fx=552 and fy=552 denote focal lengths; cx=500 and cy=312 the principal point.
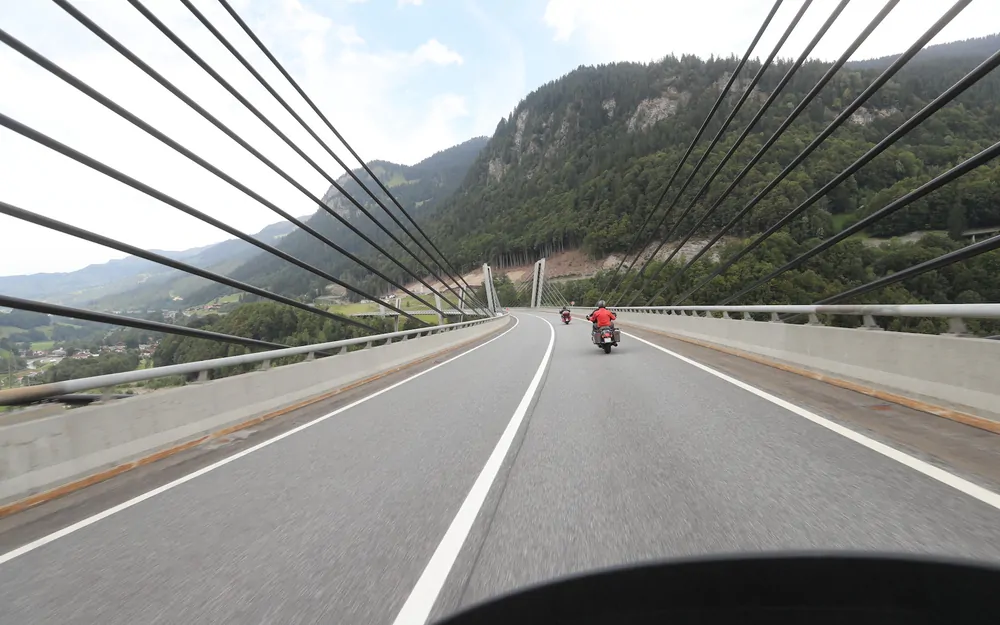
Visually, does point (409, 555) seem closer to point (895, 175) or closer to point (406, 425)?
point (406, 425)

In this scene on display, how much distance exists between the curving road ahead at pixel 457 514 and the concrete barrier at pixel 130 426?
57cm

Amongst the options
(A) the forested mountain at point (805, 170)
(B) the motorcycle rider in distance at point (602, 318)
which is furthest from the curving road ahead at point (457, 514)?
(A) the forested mountain at point (805, 170)

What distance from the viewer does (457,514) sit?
3773 millimetres

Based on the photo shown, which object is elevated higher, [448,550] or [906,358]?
[906,358]

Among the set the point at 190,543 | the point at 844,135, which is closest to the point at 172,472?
the point at 190,543

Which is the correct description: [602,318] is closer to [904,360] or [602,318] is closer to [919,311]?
[904,360]

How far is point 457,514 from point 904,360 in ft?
21.2

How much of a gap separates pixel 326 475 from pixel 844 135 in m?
111

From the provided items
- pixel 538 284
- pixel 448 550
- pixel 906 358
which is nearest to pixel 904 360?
pixel 906 358

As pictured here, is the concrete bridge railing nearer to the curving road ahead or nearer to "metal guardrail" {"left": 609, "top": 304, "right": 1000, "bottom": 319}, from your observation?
"metal guardrail" {"left": 609, "top": 304, "right": 1000, "bottom": 319}

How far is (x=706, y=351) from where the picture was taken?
15.6 meters

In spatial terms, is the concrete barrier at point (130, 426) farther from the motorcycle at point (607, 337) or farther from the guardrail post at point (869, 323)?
the guardrail post at point (869, 323)

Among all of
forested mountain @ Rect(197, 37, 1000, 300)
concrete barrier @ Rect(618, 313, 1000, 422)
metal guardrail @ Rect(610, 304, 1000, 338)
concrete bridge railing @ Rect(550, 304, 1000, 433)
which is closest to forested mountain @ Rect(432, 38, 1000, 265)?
forested mountain @ Rect(197, 37, 1000, 300)

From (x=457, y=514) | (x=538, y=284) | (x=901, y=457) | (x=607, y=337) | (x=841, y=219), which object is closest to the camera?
(x=457, y=514)
